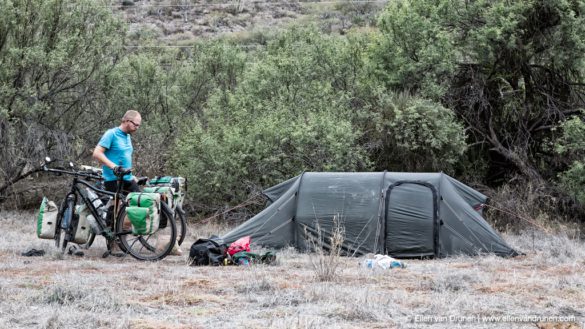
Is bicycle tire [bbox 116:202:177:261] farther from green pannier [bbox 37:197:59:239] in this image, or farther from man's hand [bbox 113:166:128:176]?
green pannier [bbox 37:197:59:239]

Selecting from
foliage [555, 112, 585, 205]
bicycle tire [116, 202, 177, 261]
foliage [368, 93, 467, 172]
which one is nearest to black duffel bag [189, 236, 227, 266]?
bicycle tire [116, 202, 177, 261]

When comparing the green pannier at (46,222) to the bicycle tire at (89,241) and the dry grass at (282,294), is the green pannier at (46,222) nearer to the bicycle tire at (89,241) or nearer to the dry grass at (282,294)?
the dry grass at (282,294)

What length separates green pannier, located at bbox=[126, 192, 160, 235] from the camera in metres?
8.77

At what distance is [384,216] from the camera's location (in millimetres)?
10766

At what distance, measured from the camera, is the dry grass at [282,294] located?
578 centimetres

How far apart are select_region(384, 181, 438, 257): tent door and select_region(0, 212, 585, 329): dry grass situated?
0.78 m

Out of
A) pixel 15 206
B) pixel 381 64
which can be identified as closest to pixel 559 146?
pixel 381 64

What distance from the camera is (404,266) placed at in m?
9.33

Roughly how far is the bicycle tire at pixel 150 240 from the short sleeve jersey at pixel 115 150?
1.80 feet

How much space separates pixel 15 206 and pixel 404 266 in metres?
10.0

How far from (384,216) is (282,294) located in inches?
167

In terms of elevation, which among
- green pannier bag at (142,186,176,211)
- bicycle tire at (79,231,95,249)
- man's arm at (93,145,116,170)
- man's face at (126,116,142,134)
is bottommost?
bicycle tire at (79,231,95,249)

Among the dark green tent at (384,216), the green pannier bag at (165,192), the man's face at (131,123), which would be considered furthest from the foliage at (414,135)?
the man's face at (131,123)

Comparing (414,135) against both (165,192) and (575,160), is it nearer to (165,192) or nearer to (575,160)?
(575,160)
